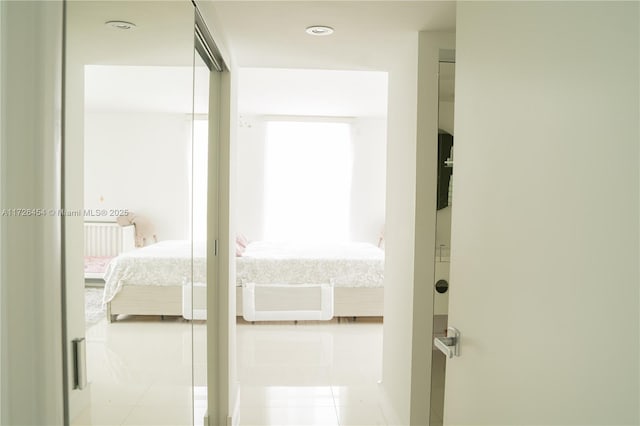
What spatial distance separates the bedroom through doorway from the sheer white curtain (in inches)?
0.6

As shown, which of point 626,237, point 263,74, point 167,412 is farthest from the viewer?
point 263,74

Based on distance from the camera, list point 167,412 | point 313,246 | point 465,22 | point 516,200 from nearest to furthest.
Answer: point 516,200, point 465,22, point 167,412, point 313,246

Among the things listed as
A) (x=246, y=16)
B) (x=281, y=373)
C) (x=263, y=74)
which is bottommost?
(x=281, y=373)

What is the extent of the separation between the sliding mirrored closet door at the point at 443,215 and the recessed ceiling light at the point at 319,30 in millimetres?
614

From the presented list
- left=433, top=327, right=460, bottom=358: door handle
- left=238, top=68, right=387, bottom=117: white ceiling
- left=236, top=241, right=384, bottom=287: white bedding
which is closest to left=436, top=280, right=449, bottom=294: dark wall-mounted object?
left=433, top=327, right=460, bottom=358: door handle

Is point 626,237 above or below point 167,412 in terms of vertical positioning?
above

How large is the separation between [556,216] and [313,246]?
5.02 metres

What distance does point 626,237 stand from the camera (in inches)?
26.0

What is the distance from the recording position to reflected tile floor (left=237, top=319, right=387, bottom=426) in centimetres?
293

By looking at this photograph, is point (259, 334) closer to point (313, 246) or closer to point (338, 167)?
→ point (313, 246)

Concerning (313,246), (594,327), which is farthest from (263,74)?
(594,327)

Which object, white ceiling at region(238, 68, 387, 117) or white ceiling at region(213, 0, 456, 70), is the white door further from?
white ceiling at region(238, 68, 387, 117)

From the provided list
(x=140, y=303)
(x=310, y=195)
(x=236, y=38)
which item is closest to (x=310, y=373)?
(x=236, y=38)

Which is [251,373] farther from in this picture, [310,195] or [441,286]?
[310,195]
